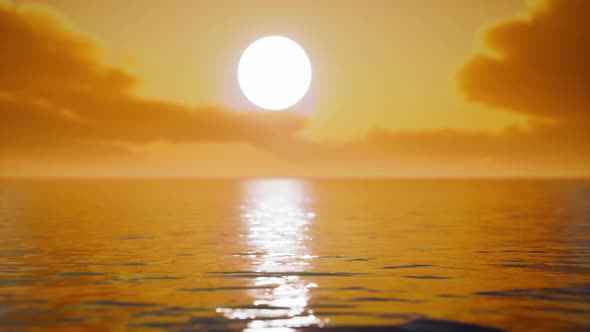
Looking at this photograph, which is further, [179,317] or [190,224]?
[190,224]

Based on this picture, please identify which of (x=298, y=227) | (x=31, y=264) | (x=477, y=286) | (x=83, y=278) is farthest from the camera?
(x=298, y=227)

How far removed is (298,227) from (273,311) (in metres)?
30.9

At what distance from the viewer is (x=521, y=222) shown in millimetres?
52938

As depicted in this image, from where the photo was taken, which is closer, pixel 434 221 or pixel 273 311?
pixel 273 311

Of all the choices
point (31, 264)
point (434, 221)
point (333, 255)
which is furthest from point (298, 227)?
point (31, 264)

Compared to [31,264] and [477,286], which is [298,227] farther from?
[477,286]

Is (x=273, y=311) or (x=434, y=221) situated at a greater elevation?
(x=434, y=221)

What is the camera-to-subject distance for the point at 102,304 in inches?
747

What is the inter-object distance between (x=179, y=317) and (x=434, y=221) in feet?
129

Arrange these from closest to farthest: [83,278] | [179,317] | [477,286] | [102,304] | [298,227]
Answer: [179,317] → [102,304] → [477,286] → [83,278] → [298,227]

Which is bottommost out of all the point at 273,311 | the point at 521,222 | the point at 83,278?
the point at 273,311

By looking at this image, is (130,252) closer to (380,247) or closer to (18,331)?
(380,247)

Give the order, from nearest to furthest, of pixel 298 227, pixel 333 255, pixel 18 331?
pixel 18 331
pixel 333 255
pixel 298 227

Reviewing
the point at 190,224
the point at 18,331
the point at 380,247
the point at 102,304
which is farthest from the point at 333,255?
the point at 190,224
